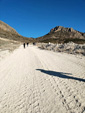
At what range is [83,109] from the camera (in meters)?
2.59

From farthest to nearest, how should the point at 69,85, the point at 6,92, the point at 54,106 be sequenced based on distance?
the point at 69,85 → the point at 6,92 → the point at 54,106

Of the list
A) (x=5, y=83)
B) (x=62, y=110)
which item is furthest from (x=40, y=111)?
(x=5, y=83)

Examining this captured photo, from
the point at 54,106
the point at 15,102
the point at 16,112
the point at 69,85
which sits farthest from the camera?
the point at 69,85

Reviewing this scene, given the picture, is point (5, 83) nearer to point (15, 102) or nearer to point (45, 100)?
point (15, 102)

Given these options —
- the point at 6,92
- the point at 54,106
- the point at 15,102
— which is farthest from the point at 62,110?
the point at 6,92

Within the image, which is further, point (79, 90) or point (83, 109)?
point (79, 90)

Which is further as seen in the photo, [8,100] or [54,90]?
[54,90]

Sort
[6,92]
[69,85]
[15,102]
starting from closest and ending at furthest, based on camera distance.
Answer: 1. [15,102]
2. [6,92]
3. [69,85]

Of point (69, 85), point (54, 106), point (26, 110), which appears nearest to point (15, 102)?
point (26, 110)

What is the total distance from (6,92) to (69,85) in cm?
274

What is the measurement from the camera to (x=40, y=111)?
8.29 ft

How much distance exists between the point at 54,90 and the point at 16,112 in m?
1.62

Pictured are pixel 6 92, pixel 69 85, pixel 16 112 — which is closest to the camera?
pixel 16 112

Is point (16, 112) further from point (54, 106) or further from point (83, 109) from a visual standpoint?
point (83, 109)
